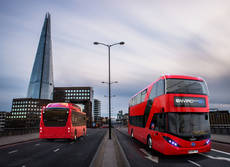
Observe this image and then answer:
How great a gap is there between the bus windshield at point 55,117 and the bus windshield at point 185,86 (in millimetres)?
9585

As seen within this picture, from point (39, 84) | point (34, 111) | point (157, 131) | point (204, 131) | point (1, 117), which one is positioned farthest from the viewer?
point (1, 117)

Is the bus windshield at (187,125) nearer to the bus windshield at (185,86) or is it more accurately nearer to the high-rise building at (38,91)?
the bus windshield at (185,86)

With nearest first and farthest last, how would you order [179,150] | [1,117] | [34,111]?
[179,150] → [34,111] → [1,117]

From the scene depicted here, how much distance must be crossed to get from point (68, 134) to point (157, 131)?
832 cm

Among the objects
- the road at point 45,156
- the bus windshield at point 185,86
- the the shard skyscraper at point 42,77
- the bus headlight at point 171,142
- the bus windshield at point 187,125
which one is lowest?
the road at point 45,156

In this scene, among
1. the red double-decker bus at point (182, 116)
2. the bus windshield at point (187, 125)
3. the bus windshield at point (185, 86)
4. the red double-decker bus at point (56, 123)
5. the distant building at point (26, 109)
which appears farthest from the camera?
the distant building at point (26, 109)

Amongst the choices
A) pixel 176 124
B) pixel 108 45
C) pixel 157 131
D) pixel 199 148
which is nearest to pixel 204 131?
pixel 199 148

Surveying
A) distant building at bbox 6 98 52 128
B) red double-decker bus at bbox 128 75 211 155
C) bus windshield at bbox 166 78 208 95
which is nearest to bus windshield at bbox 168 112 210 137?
red double-decker bus at bbox 128 75 211 155

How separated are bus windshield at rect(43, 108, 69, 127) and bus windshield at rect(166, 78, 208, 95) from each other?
31.4 ft

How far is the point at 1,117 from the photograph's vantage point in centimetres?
19800

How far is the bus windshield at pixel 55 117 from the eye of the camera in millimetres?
14625

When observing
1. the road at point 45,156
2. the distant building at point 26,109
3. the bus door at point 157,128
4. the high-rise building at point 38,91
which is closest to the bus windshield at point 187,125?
the bus door at point 157,128

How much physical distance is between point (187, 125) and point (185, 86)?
201 cm

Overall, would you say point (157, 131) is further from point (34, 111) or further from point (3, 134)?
point (34, 111)
